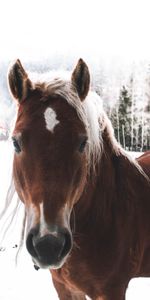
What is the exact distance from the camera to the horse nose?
1.63 m

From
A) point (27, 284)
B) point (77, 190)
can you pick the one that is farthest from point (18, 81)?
point (27, 284)

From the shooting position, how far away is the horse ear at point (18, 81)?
2.02 metres

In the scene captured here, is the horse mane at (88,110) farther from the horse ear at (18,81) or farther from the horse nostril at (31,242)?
the horse nostril at (31,242)

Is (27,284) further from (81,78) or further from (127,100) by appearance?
(127,100)

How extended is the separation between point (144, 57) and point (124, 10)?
24.9 feet

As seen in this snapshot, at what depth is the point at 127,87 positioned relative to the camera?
2623 centimetres

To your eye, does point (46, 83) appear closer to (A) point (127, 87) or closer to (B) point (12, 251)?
(B) point (12, 251)

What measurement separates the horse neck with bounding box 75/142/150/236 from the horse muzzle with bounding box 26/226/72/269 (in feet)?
2.04

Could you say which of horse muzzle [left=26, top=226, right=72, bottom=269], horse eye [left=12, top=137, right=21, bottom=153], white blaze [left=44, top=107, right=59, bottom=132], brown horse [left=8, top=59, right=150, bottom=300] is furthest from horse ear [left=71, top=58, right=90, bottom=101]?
horse muzzle [left=26, top=226, right=72, bottom=269]

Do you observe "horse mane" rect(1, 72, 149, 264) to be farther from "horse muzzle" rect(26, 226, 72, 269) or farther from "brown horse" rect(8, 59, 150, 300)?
"horse muzzle" rect(26, 226, 72, 269)

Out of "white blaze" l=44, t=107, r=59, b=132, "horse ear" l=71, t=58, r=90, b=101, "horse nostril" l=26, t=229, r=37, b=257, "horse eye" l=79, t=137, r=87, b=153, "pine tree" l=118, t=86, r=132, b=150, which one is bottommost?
"pine tree" l=118, t=86, r=132, b=150

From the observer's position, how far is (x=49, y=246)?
163 cm

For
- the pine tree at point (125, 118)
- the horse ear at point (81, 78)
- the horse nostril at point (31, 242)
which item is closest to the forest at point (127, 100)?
the pine tree at point (125, 118)

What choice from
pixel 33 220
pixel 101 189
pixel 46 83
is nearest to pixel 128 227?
pixel 101 189
